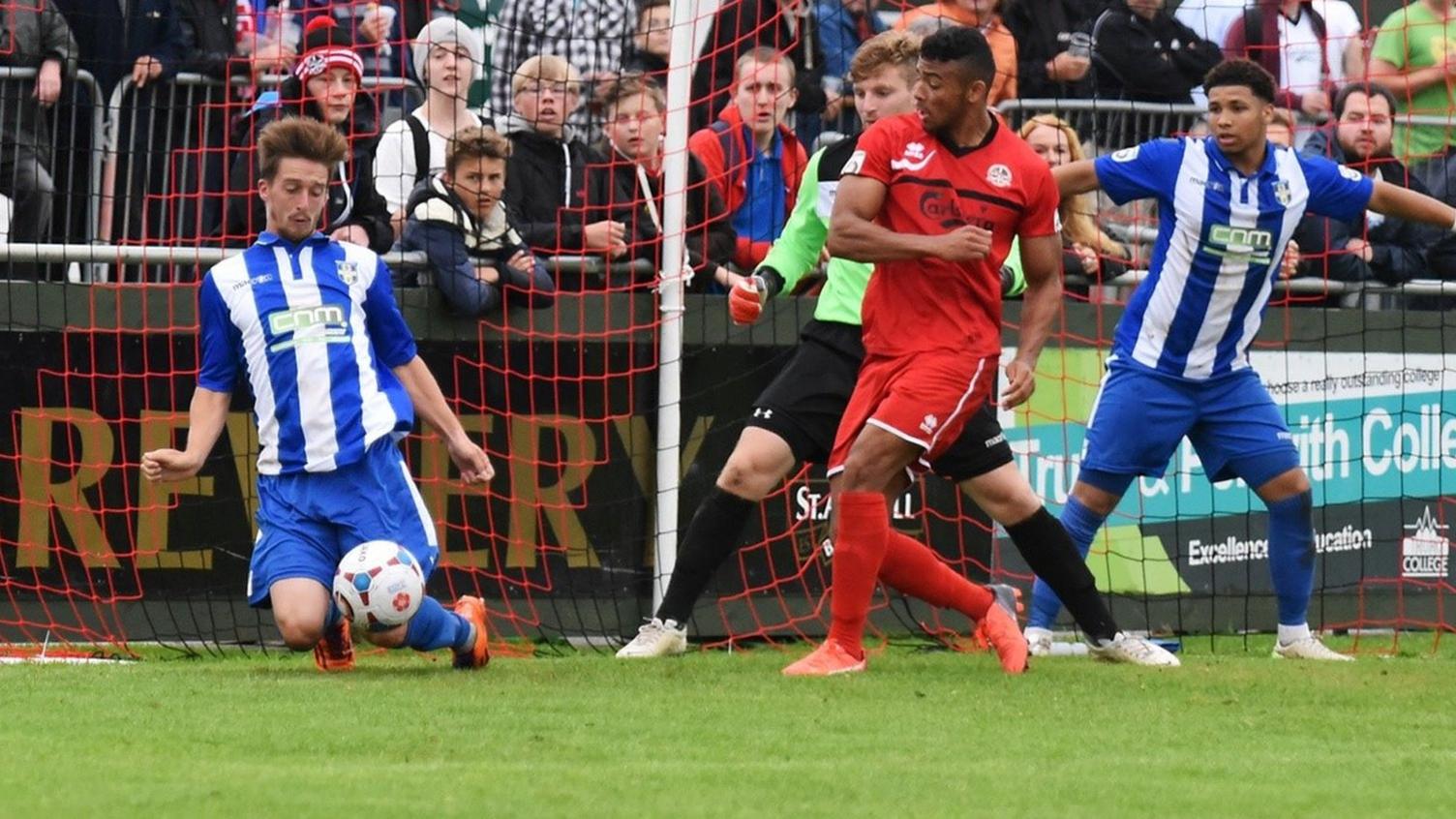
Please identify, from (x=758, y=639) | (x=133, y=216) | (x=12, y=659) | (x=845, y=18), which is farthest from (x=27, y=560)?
(x=845, y=18)

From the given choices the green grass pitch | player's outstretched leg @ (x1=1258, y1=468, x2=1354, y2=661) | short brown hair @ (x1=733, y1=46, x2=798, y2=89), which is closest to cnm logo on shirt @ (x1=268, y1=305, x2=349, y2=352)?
the green grass pitch

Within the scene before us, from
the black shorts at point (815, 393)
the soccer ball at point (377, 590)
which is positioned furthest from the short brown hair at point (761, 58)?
the soccer ball at point (377, 590)

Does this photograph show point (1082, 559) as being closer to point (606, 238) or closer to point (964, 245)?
point (964, 245)

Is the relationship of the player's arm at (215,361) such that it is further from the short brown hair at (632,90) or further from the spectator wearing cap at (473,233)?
the short brown hair at (632,90)

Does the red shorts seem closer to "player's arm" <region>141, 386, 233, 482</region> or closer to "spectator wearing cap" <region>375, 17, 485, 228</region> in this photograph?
"player's arm" <region>141, 386, 233, 482</region>

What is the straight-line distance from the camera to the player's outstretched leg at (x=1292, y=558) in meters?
8.77

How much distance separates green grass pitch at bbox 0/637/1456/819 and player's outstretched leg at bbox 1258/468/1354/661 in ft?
1.66

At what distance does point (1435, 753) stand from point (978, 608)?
2.51 m

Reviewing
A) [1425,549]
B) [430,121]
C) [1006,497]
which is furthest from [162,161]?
[1425,549]

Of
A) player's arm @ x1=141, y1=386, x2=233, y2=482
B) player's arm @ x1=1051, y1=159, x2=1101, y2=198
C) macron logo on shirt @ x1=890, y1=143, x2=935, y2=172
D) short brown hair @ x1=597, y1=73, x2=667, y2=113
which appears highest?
short brown hair @ x1=597, y1=73, x2=667, y2=113

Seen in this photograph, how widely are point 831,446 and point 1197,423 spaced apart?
1.46 metres

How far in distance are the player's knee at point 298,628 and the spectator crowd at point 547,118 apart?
2318 mm

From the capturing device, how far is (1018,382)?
7711 millimetres

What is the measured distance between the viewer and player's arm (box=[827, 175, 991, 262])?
7367 millimetres
